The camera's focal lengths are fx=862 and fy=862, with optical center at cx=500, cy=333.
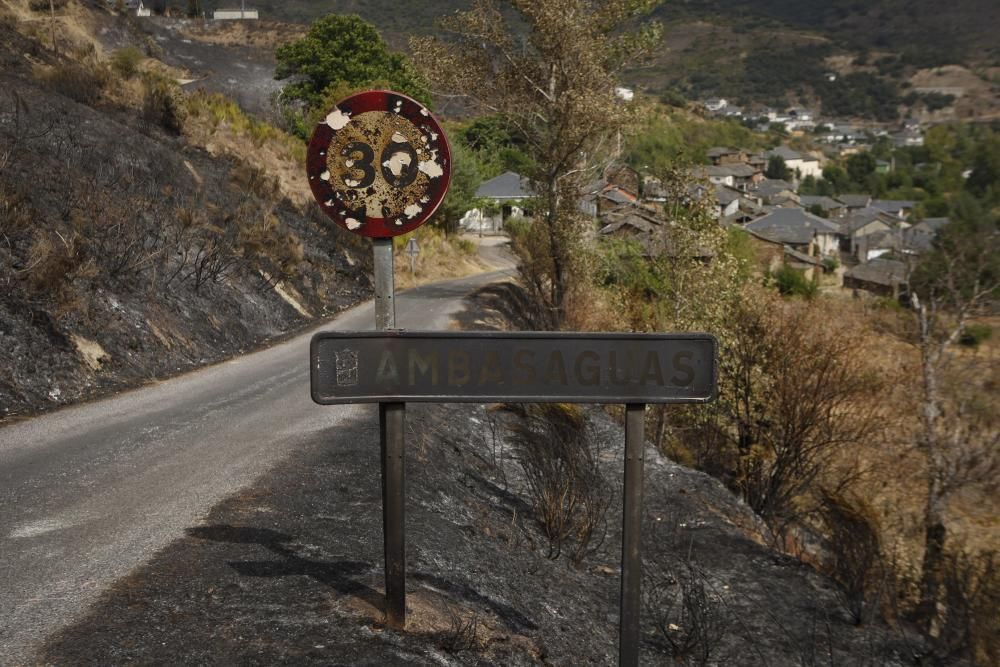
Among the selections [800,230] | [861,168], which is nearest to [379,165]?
[800,230]

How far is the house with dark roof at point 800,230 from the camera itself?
71.5 m

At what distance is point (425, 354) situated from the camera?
12.1 ft

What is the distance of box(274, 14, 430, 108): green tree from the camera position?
49.7m

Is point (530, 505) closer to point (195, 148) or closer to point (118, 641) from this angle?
point (118, 641)

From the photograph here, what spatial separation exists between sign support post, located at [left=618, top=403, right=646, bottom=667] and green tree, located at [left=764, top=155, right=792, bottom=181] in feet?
436

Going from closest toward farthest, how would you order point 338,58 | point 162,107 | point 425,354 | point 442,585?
point 425,354 → point 442,585 → point 162,107 → point 338,58

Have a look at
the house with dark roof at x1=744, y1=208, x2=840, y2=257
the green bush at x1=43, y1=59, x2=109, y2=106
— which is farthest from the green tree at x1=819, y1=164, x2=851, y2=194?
the green bush at x1=43, y1=59, x2=109, y2=106

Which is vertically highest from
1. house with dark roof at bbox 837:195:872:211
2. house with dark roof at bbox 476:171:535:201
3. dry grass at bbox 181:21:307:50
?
dry grass at bbox 181:21:307:50

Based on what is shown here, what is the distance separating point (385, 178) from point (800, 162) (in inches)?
5941

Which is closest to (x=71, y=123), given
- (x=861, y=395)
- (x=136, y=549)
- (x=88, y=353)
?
(x=88, y=353)

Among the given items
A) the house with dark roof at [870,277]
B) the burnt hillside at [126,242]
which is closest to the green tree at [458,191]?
the burnt hillside at [126,242]

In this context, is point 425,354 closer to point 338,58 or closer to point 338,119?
point 338,119

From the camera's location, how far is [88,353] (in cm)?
1090

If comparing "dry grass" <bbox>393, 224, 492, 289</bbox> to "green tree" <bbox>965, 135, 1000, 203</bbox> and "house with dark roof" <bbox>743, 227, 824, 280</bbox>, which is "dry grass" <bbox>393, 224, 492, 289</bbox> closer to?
"house with dark roof" <bbox>743, 227, 824, 280</bbox>
